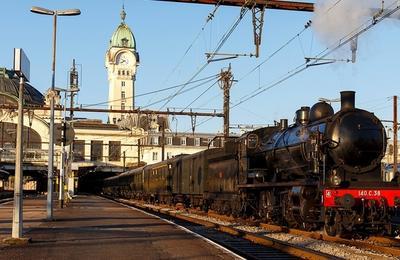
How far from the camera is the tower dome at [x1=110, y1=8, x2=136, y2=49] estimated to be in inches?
5778

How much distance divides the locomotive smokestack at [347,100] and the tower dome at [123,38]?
5176 inches

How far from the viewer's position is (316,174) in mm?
17141

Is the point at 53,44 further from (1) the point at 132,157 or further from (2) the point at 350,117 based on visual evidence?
(1) the point at 132,157

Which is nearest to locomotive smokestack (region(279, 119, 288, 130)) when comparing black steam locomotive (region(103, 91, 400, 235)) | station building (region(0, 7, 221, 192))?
black steam locomotive (region(103, 91, 400, 235))

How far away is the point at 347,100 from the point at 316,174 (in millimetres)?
2552

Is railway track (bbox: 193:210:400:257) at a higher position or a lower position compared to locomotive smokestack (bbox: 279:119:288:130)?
lower

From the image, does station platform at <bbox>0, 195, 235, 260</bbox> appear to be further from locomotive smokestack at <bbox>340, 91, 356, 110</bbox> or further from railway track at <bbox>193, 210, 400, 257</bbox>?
locomotive smokestack at <bbox>340, 91, 356, 110</bbox>

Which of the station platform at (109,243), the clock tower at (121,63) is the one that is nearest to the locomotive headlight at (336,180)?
the station platform at (109,243)

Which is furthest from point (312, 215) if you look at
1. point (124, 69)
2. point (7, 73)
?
point (124, 69)

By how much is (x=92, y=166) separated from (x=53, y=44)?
6474cm

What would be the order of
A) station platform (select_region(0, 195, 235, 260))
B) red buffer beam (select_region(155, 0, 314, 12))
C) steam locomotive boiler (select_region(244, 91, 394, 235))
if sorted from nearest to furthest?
station platform (select_region(0, 195, 235, 260)) < red buffer beam (select_region(155, 0, 314, 12)) < steam locomotive boiler (select_region(244, 91, 394, 235))

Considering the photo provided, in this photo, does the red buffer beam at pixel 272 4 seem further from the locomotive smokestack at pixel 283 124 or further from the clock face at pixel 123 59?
the clock face at pixel 123 59

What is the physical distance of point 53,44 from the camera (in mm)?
24969

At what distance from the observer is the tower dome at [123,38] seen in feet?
481
